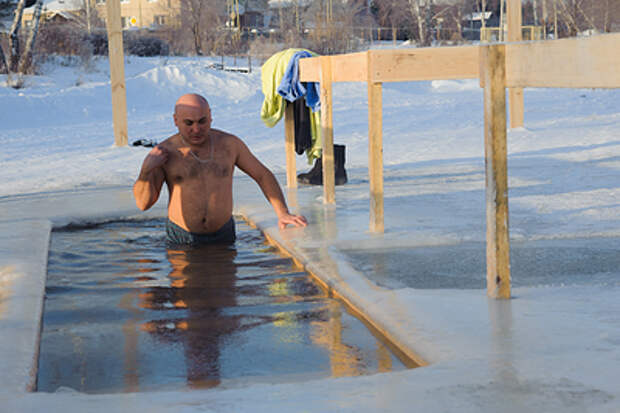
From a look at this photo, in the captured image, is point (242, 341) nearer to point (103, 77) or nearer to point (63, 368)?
point (63, 368)

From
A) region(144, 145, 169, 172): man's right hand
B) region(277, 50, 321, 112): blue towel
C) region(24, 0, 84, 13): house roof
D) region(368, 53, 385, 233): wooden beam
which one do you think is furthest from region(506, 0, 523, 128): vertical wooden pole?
region(24, 0, 84, 13): house roof

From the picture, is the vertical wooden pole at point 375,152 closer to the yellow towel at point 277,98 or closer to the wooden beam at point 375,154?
the wooden beam at point 375,154

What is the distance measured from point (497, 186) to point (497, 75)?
536 mm

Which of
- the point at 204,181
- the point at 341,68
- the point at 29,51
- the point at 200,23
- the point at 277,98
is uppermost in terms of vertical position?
the point at 200,23

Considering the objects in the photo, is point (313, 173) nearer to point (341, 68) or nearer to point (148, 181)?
point (341, 68)

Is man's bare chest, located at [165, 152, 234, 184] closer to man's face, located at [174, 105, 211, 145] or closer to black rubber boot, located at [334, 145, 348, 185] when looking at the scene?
man's face, located at [174, 105, 211, 145]

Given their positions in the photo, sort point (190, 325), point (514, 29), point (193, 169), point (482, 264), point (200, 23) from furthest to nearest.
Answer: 1. point (200, 23)
2. point (514, 29)
3. point (193, 169)
4. point (482, 264)
5. point (190, 325)

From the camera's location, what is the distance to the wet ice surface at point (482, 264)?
4.62m

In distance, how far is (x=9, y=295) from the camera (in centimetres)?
448

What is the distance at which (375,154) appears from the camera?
6.08m

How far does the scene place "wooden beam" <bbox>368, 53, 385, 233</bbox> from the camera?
19.7ft

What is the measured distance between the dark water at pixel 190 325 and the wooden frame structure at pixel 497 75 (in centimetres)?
77

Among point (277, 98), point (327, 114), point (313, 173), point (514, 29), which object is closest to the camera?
point (327, 114)

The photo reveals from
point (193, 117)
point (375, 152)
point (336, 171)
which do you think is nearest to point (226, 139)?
point (193, 117)
